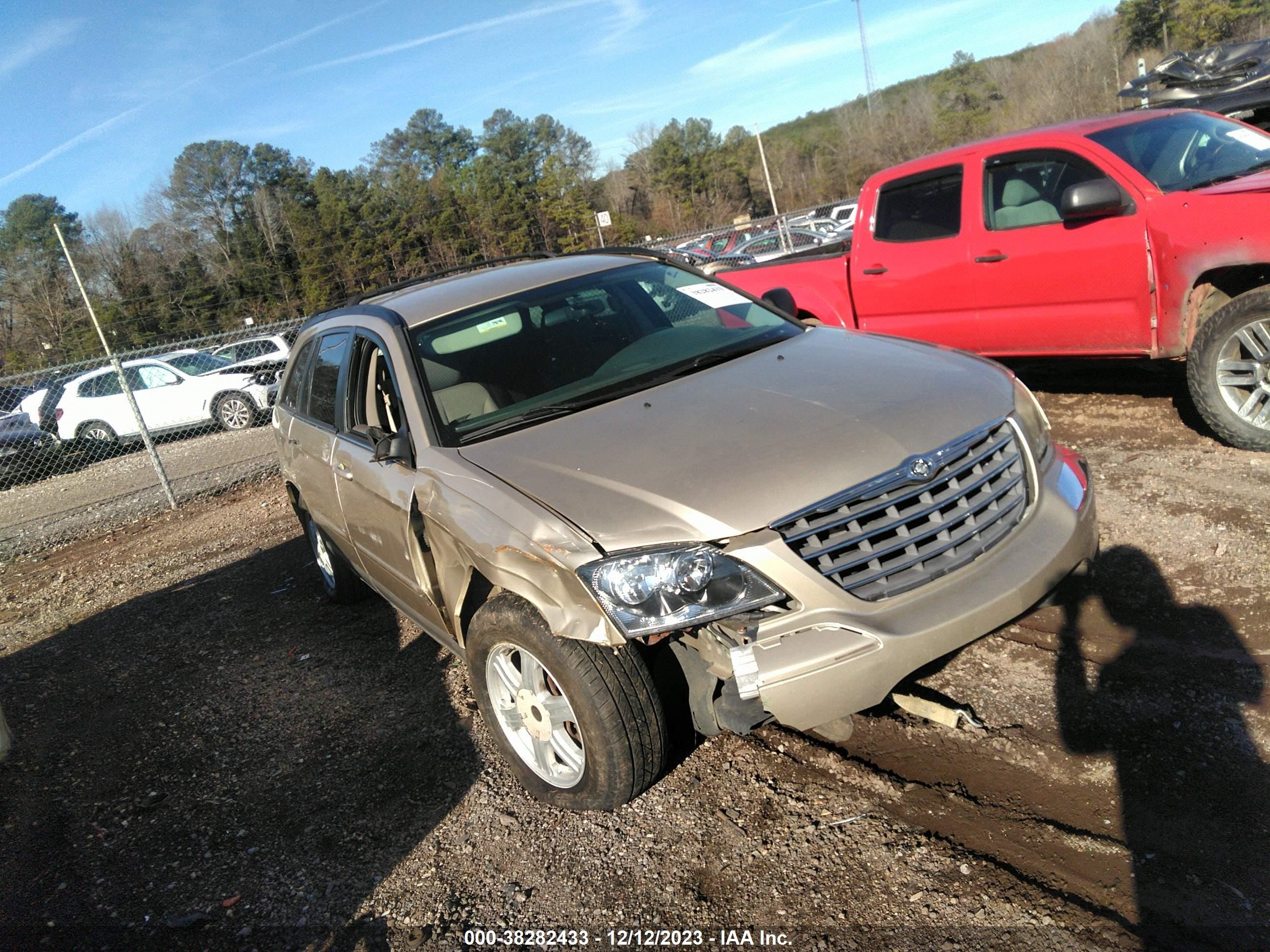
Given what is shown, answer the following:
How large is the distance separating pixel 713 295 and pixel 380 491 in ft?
6.05

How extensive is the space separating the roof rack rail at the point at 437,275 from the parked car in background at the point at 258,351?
1211 cm

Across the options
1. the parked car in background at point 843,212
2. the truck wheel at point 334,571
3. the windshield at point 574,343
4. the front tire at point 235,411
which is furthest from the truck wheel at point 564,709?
the parked car in background at point 843,212

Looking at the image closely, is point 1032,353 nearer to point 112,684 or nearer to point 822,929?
point 822,929

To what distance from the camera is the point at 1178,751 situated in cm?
278

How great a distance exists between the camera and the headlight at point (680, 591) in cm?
254

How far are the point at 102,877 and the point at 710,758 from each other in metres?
2.33

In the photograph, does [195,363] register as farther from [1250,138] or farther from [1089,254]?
[1250,138]

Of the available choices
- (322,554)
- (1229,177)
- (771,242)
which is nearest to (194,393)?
(322,554)

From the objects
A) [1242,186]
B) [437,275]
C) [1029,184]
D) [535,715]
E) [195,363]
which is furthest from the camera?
[195,363]

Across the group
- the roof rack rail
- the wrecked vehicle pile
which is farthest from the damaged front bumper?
the wrecked vehicle pile

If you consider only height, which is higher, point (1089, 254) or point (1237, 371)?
point (1089, 254)

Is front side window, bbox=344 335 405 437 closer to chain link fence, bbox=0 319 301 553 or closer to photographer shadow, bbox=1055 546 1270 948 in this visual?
photographer shadow, bbox=1055 546 1270 948

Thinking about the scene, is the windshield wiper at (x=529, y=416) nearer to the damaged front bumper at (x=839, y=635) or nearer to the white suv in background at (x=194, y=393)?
the damaged front bumper at (x=839, y=635)

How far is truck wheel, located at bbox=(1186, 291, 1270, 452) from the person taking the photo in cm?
465
